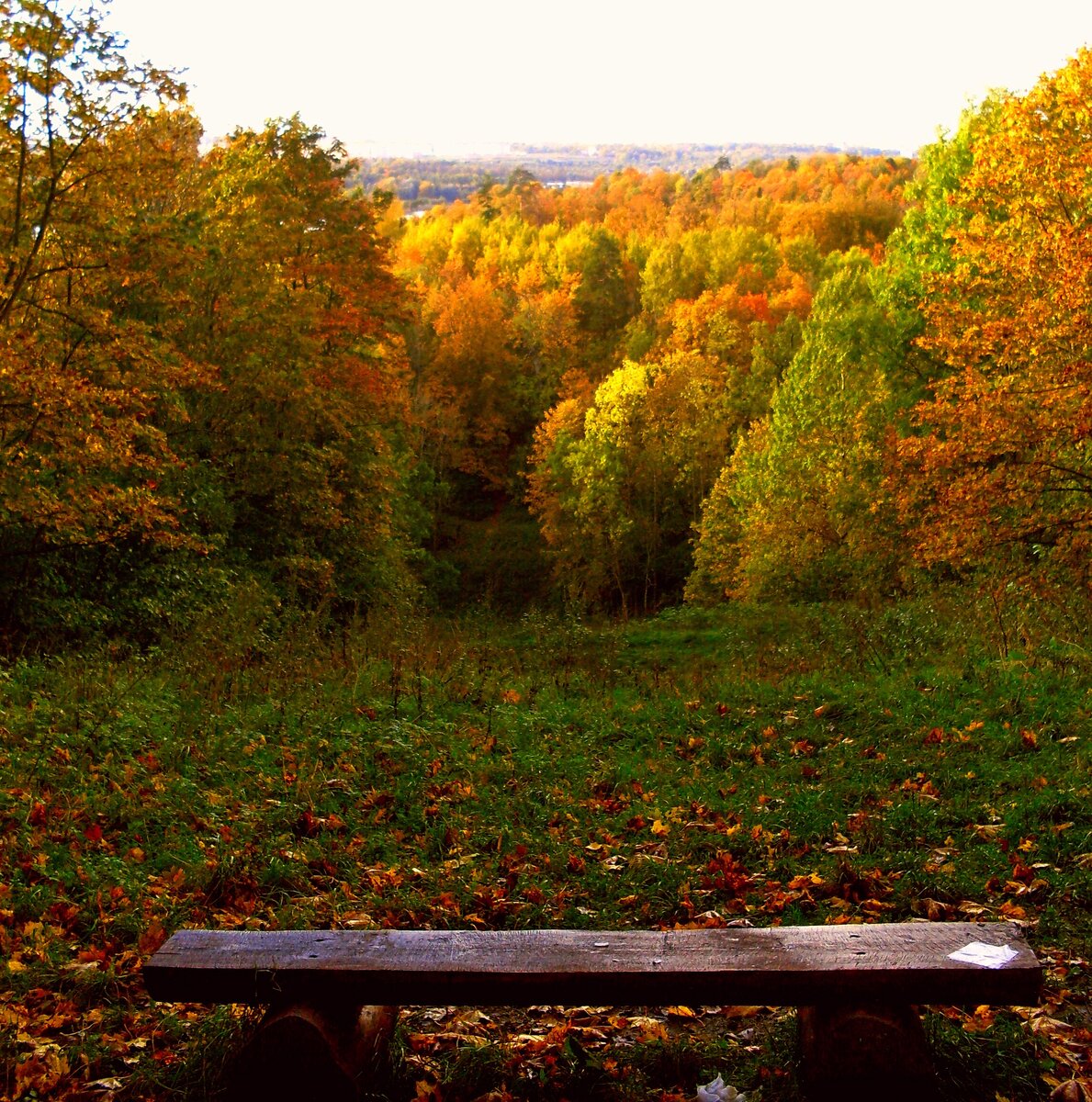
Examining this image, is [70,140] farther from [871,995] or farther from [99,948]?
[871,995]

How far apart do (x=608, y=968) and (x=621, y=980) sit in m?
0.06

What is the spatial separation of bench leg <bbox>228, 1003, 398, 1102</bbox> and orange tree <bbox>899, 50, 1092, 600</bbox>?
12583 millimetres

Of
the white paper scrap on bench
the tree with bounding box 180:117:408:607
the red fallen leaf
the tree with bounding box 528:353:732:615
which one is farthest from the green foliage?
the white paper scrap on bench

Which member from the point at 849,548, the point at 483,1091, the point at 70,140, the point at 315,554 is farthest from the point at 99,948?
the point at 849,548

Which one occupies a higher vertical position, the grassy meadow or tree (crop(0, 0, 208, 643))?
tree (crop(0, 0, 208, 643))

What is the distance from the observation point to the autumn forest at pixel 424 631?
18.0 feet

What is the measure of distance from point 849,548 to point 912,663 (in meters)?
13.0

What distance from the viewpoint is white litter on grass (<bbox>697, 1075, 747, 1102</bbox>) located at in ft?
11.7

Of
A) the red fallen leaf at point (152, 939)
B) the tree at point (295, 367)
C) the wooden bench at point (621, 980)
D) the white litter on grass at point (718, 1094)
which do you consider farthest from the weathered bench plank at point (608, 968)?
the tree at point (295, 367)

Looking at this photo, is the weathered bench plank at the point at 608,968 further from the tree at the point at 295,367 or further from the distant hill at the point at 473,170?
the distant hill at the point at 473,170

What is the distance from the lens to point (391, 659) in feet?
39.1

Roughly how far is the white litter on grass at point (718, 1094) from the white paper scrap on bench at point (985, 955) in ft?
2.84

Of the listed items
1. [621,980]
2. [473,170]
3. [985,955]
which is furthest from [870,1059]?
[473,170]

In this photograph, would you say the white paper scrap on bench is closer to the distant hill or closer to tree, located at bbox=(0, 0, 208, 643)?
tree, located at bbox=(0, 0, 208, 643)
